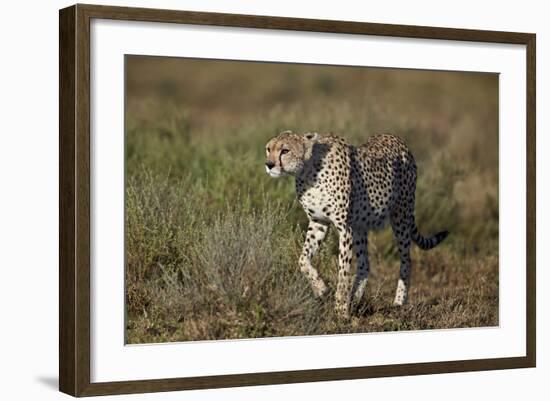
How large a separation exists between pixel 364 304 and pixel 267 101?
329 inches

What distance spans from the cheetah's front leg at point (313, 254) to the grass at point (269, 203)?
6 centimetres

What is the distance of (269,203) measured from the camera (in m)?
8.88

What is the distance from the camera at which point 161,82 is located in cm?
1770

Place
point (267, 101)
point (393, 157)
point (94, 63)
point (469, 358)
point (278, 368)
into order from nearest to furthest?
point (94, 63)
point (278, 368)
point (469, 358)
point (393, 157)
point (267, 101)

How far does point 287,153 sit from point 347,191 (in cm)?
52

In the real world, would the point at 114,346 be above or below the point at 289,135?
below

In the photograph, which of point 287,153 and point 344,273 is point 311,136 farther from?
point 344,273

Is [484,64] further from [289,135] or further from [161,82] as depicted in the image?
[161,82]

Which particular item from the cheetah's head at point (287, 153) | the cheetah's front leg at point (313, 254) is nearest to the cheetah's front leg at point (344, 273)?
the cheetah's front leg at point (313, 254)

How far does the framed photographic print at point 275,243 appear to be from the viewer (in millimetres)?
7273

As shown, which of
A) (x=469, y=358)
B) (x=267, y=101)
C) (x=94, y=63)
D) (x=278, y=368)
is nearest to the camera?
(x=94, y=63)

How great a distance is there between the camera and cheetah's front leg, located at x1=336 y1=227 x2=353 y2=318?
343 inches

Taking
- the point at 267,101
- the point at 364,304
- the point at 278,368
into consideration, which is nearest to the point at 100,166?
the point at 278,368

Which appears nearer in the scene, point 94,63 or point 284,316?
point 94,63
